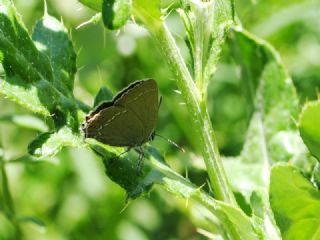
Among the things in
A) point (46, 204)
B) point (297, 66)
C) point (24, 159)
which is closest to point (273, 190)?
point (24, 159)

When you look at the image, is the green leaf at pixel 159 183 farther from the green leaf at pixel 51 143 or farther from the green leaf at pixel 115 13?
the green leaf at pixel 115 13

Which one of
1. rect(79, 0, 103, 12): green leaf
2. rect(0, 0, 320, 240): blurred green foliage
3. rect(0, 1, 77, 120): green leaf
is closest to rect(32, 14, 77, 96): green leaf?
rect(0, 1, 77, 120): green leaf

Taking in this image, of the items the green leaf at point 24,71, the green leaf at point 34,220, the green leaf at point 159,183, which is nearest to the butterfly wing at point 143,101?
the green leaf at point 159,183

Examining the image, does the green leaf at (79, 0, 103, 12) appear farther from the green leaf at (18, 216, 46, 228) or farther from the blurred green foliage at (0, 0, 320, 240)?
the blurred green foliage at (0, 0, 320, 240)

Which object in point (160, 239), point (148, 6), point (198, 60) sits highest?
point (148, 6)

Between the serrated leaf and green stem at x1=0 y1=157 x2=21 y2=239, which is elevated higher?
the serrated leaf

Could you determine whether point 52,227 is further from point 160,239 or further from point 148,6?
point 148,6

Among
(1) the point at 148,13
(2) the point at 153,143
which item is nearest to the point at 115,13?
(1) the point at 148,13
